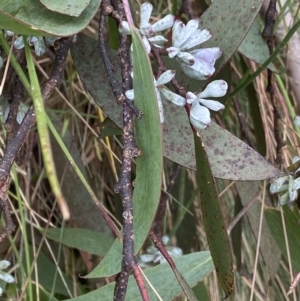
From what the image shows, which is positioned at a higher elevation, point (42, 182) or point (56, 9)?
point (56, 9)

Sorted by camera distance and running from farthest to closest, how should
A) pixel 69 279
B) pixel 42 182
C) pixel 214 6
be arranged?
pixel 42 182 → pixel 69 279 → pixel 214 6

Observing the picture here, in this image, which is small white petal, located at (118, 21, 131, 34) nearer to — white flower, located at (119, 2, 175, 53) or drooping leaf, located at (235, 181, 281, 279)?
white flower, located at (119, 2, 175, 53)

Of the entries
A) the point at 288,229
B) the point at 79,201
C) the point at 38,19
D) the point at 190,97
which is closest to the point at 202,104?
the point at 190,97

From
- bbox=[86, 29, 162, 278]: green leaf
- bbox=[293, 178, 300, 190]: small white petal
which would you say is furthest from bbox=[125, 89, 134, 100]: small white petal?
bbox=[293, 178, 300, 190]: small white petal

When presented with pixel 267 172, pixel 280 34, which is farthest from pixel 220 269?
pixel 280 34

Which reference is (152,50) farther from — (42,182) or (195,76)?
(42,182)
